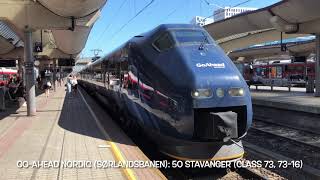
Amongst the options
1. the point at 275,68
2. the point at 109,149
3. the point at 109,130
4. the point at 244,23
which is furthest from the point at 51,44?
the point at 109,149

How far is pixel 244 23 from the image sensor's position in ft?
100.0

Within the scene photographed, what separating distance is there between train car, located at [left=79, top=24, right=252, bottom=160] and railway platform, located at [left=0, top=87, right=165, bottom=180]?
0.83 meters

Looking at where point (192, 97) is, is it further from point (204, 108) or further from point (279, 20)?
point (279, 20)

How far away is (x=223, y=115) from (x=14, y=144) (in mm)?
4941

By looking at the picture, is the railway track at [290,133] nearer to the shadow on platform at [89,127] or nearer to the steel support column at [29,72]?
the shadow on platform at [89,127]

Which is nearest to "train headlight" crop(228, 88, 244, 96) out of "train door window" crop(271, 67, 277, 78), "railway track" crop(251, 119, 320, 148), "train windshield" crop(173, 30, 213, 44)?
"train windshield" crop(173, 30, 213, 44)

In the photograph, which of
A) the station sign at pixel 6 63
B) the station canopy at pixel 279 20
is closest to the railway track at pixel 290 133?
the station canopy at pixel 279 20

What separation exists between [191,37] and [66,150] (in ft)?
11.5

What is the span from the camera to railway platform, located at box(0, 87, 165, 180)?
24.7 ft

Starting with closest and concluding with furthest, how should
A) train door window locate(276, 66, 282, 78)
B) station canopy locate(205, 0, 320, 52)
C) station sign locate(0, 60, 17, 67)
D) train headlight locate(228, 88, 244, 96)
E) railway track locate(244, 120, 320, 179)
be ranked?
train headlight locate(228, 88, 244, 96), railway track locate(244, 120, 320, 179), station canopy locate(205, 0, 320, 52), station sign locate(0, 60, 17, 67), train door window locate(276, 66, 282, 78)

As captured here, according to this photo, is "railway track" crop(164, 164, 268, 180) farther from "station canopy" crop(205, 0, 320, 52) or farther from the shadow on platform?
"station canopy" crop(205, 0, 320, 52)

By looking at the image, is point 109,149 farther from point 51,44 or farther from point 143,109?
point 51,44

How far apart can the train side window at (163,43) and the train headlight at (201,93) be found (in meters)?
1.52

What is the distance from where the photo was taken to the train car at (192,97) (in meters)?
8.42
